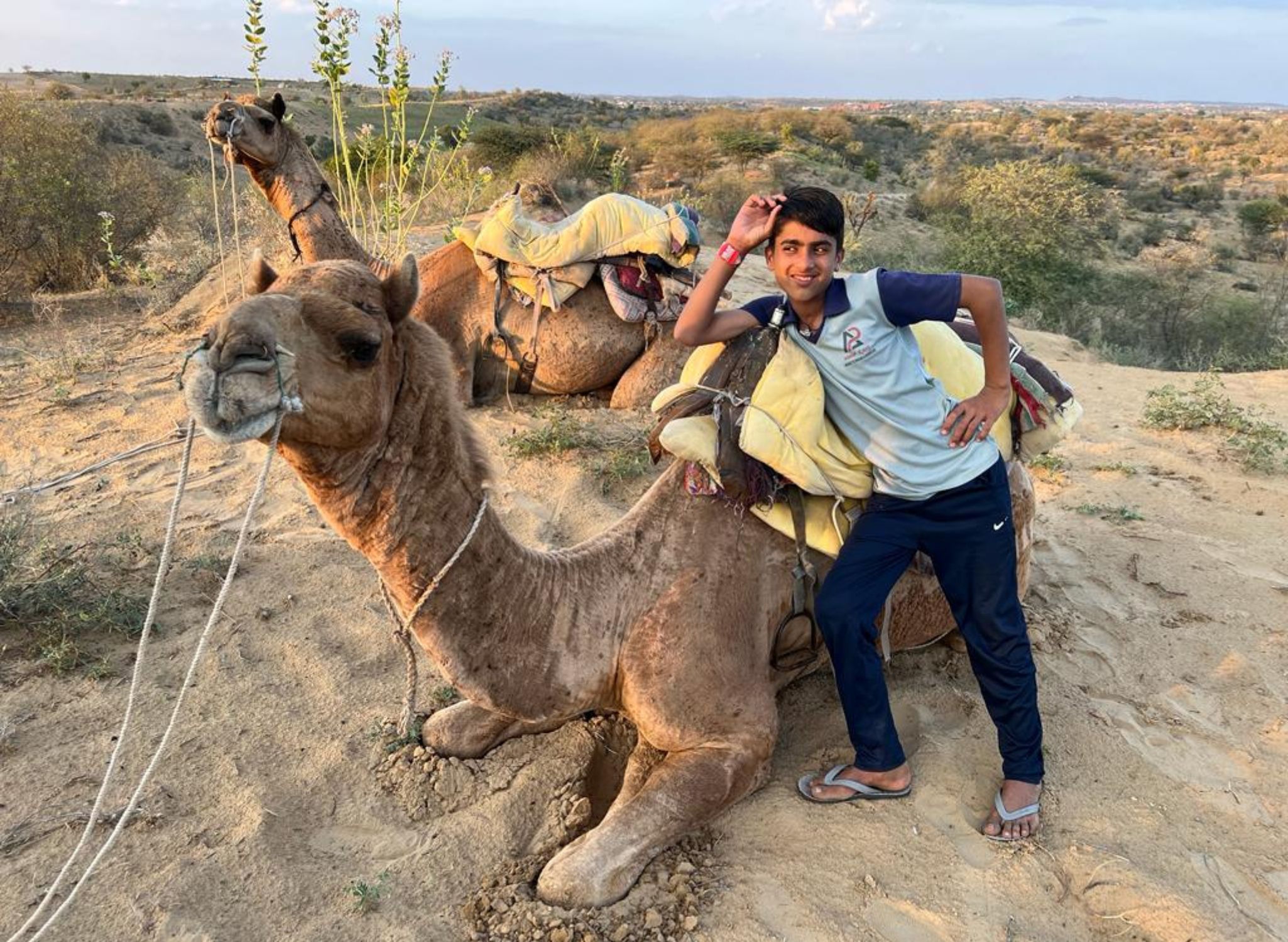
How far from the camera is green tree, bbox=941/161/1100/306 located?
14.0 metres

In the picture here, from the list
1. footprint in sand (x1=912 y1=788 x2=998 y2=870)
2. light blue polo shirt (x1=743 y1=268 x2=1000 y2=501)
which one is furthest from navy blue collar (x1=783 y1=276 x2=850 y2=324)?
footprint in sand (x1=912 y1=788 x2=998 y2=870)

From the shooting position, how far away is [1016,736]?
9.50 ft

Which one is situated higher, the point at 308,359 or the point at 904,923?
the point at 308,359

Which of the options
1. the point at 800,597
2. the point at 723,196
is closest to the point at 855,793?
the point at 800,597

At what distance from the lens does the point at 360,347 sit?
2.13 metres

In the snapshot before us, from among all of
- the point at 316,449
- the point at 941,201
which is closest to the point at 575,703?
the point at 316,449

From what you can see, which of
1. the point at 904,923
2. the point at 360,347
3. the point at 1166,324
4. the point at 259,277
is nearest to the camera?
the point at 360,347

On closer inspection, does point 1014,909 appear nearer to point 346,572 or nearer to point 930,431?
point 930,431

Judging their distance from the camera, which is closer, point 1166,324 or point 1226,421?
point 1226,421

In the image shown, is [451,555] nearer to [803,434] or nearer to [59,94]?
[803,434]

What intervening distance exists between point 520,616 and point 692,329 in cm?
110

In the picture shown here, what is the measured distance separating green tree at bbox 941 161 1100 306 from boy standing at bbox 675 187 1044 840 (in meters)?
11.7

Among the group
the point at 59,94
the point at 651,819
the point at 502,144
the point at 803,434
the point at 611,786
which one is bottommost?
the point at 611,786

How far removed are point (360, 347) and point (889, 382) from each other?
63.3 inches
